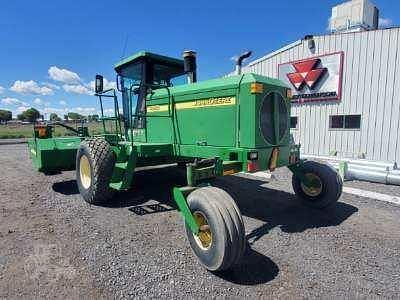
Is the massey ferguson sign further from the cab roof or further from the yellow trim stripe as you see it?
the yellow trim stripe

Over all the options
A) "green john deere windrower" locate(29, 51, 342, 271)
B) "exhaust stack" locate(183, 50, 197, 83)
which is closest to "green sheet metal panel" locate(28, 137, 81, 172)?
"green john deere windrower" locate(29, 51, 342, 271)

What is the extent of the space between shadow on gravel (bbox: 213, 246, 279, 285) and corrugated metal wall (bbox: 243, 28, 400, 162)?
328 inches

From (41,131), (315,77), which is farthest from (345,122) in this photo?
(41,131)

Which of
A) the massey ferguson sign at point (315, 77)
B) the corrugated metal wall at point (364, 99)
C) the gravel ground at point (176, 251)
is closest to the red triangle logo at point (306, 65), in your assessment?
the massey ferguson sign at point (315, 77)

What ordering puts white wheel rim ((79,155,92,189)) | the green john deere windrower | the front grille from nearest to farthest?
the green john deere windrower → the front grille → white wheel rim ((79,155,92,189))

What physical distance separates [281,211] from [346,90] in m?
7.25

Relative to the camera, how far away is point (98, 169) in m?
5.34

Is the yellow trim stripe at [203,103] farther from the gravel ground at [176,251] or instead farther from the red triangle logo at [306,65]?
the red triangle logo at [306,65]

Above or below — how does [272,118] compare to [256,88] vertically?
below

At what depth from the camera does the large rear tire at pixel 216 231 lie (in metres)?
3.22

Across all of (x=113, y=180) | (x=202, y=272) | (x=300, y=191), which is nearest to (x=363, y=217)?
(x=300, y=191)

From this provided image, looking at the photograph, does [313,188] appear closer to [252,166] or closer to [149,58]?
[252,166]

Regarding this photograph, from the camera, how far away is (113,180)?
5594 millimetres

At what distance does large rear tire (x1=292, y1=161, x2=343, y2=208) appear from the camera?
535cm
